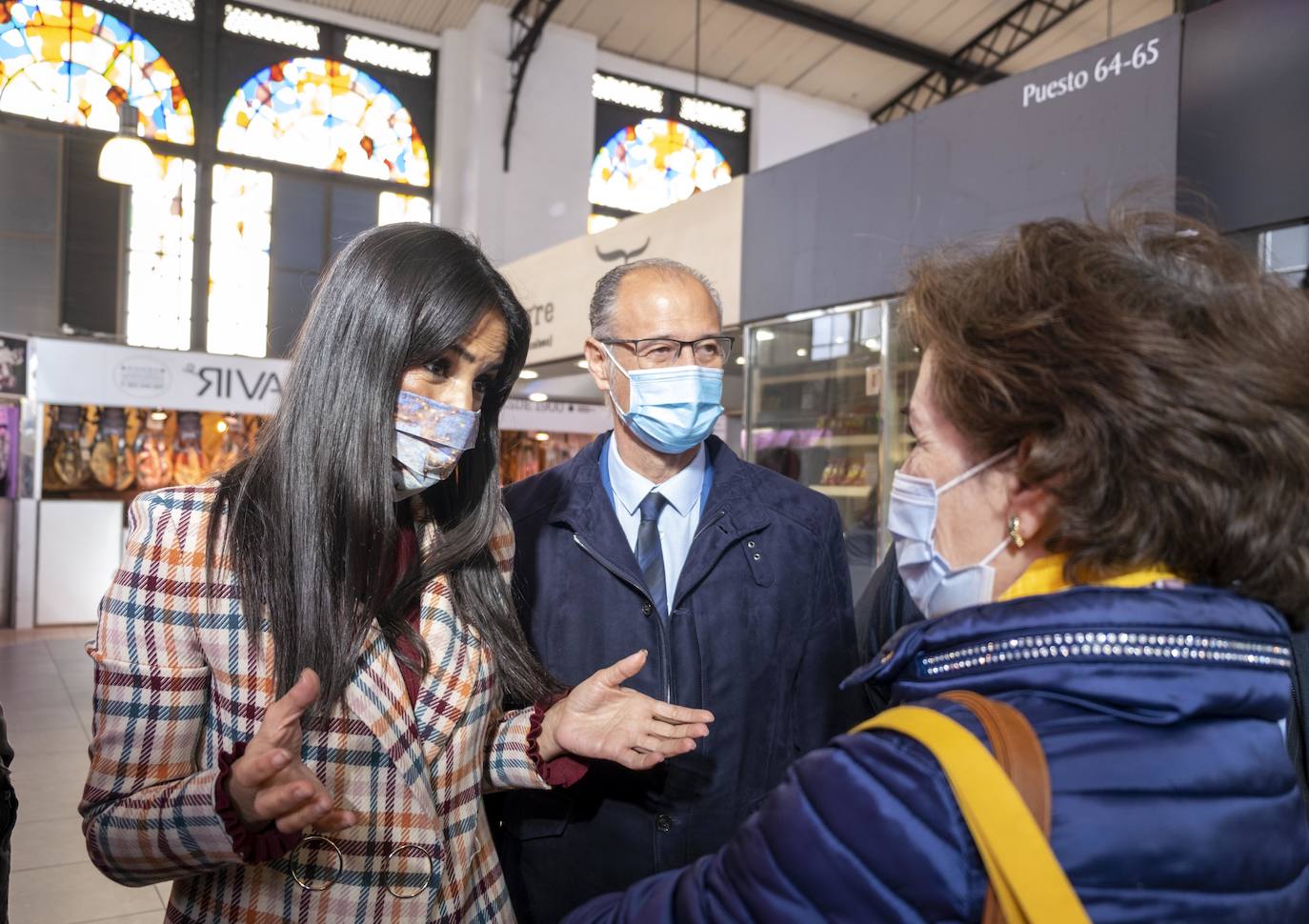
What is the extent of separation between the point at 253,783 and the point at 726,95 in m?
14.9

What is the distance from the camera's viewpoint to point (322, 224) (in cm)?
1256

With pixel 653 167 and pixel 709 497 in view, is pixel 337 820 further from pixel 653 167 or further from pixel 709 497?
pixel 653 167

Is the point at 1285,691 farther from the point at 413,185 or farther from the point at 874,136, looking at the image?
the point at 413,185

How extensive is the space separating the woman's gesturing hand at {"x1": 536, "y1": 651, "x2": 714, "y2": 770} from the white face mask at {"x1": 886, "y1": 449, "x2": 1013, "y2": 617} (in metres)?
0.45

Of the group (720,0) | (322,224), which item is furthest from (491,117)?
(720,0)

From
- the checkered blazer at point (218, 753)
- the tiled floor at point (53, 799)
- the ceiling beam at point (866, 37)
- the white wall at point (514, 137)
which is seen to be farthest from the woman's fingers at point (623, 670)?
the ceiling beam at point (866, 37)

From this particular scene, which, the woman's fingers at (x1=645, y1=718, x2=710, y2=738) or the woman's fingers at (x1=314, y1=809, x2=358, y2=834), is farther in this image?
the woman's fingers at (x1=645, y1=718, x2=710, y2=738)

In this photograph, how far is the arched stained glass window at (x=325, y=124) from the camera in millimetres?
12117

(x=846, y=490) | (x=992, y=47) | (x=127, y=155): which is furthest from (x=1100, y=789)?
(x=992, y=47)

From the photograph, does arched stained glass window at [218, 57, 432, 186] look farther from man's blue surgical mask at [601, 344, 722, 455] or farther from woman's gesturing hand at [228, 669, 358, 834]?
woman's gesturing hand at [228, 669, 358, 834]

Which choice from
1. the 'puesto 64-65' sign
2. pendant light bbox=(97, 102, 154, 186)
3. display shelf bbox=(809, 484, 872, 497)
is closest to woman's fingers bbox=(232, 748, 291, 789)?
display shelf bbox=(809, 484, 872, 497)

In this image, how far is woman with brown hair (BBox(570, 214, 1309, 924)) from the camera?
747 mm

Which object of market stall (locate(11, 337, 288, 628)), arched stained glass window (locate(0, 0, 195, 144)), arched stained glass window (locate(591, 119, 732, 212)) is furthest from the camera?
arched stained glass window (locate(591, 119, 732, 212))

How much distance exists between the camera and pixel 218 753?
1.21 meters
